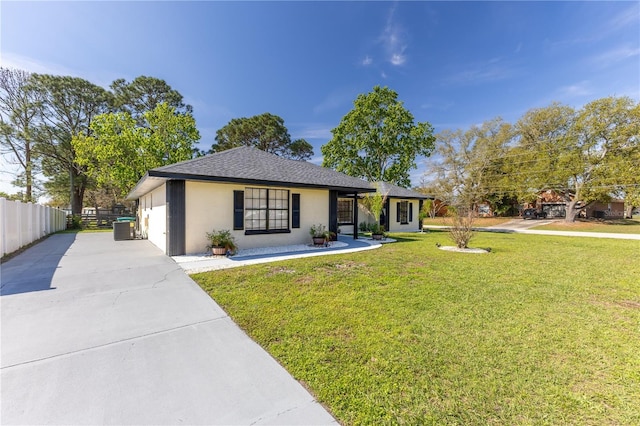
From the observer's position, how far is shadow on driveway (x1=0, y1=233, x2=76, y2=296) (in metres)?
4.52

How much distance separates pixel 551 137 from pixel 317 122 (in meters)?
24.8

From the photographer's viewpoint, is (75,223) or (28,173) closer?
(75,223)

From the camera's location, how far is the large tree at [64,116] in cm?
2005

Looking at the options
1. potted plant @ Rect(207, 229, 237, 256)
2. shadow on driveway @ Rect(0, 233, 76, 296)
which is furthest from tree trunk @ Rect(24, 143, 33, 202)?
potted plant @ Rect(207, 229, 237, 256)

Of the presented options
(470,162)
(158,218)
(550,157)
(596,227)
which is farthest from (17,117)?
(596,227)

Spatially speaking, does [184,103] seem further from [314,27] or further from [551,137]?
[551,137]

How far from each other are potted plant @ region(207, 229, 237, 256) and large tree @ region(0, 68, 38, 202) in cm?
2460

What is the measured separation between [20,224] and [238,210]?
7.97 m

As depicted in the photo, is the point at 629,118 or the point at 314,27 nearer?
the point at 314,27

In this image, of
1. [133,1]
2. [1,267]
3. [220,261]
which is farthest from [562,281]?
[133,1]

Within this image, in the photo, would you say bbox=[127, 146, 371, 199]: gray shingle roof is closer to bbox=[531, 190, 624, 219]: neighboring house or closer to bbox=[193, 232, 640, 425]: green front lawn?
bbox=[193, 232, 640, 425]: green front lawn

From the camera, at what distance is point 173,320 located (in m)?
3.38

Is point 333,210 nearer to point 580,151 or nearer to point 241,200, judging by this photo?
point 241,200

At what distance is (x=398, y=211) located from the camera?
16.8 metres
